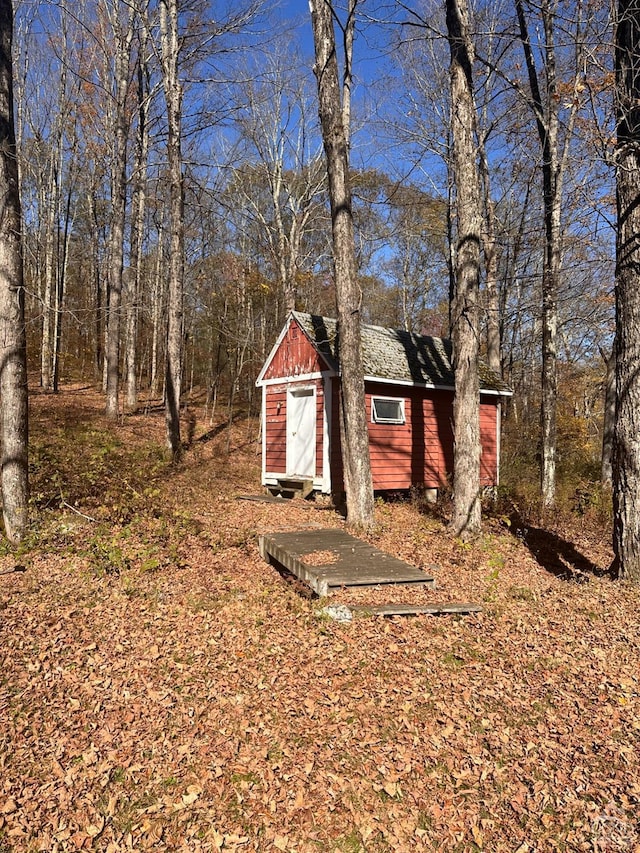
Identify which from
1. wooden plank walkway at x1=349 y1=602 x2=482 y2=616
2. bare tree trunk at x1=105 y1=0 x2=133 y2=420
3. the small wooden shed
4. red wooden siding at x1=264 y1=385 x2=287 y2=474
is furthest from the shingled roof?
bare tree trunk at x1=105 y1=0 x2=133 y2=420

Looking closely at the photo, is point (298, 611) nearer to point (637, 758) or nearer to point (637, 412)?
point (637, 758)

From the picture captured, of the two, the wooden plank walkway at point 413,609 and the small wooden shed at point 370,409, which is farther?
the small wooden shed at point 370,409

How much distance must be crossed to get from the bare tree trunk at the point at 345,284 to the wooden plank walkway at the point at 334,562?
1.42 m

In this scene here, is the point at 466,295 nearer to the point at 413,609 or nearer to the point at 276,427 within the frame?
the point at 413,609

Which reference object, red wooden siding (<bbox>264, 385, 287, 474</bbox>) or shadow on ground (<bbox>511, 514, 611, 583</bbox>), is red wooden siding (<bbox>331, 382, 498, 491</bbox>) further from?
shadow on ground (<bbox>511, 514, 611, 583</bbox>)

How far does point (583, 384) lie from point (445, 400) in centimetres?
1425

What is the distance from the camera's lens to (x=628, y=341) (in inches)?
243

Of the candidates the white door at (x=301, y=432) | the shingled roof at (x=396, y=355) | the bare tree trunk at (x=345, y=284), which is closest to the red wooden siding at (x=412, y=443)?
the shingled roof at (x=396, y=355)

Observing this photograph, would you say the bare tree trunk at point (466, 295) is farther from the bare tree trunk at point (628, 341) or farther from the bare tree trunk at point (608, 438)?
the bare tree trunk at point (608, 438)

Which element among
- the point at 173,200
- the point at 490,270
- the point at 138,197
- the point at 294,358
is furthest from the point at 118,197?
the point at 490,270

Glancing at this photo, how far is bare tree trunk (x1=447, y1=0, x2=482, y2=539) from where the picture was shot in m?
8.60

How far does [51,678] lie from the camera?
423cm

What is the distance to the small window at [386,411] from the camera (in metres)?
11.9

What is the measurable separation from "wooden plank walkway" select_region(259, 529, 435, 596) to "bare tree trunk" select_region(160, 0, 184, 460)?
23.6 ft
